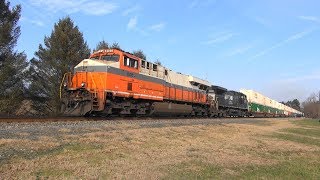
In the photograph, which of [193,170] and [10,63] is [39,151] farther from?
[10,63]

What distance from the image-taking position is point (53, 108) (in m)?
34.0

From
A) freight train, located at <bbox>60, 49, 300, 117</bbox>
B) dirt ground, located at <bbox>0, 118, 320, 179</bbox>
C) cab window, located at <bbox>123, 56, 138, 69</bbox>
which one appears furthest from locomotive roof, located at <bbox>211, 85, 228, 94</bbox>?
dirt ground, located at <bbox>0, 118, 320, 179</bbox>

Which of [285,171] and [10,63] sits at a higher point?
[10,63]

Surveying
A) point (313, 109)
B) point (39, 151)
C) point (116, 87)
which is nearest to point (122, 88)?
point (116, 87)

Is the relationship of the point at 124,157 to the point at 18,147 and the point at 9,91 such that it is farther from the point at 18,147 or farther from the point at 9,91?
the point at 9,91

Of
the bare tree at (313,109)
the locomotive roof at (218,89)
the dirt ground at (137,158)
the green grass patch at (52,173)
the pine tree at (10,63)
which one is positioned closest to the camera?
the green grass patch at (52,173)

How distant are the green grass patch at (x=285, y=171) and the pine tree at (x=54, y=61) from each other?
1031 inches

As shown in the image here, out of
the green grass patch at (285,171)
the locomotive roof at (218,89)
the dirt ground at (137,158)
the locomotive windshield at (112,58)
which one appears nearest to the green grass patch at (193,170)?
the dirt ground at (137,158)

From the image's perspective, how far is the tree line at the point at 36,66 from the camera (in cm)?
2995

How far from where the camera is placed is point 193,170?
8531 mm

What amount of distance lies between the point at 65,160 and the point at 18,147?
1575mm

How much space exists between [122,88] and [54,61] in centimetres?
1633

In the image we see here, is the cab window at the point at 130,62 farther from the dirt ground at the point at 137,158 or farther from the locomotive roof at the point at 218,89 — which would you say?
the locomotive roof at the point at 218,89

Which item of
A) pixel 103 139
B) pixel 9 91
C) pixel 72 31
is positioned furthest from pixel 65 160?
pixel 72 31
